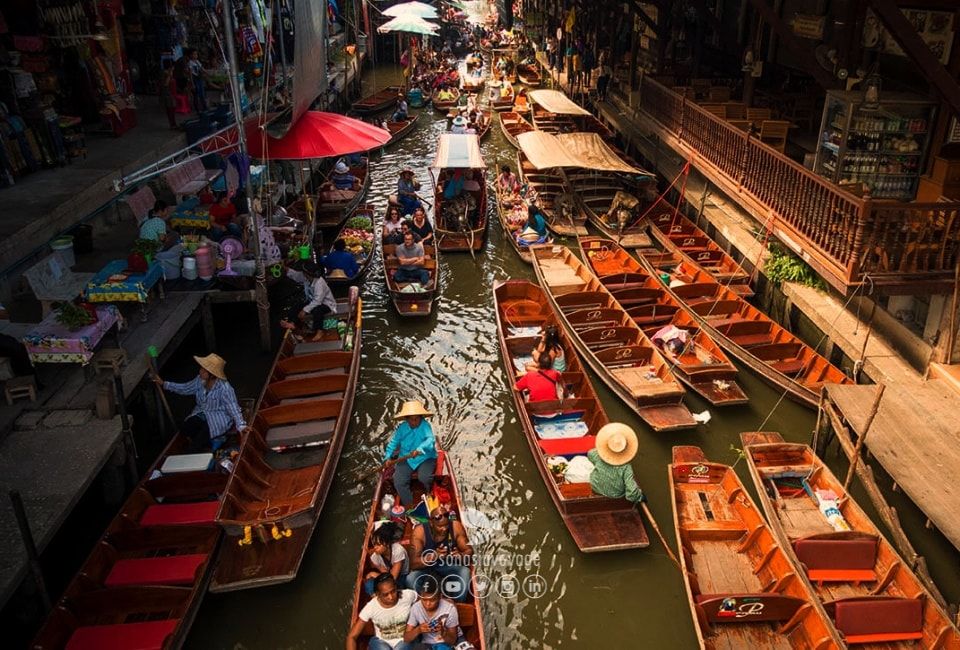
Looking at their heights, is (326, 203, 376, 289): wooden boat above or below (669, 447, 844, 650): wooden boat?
above

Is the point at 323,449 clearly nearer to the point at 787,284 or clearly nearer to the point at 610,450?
the point at 610,450

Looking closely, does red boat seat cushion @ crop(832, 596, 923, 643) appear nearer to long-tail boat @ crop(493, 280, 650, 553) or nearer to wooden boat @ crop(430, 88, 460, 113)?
long-tail boat @ crop(493, 280, 650, 553)

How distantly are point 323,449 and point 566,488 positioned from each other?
12.0 ft

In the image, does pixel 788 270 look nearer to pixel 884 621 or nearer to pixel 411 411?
pixel 884 621

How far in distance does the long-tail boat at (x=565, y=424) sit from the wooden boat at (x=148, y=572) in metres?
4.47

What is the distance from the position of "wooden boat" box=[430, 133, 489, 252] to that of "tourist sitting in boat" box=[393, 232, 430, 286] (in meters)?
2.48

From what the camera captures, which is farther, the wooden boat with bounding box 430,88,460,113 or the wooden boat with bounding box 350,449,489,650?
the wooden boat with bounding box 430,88,460,113

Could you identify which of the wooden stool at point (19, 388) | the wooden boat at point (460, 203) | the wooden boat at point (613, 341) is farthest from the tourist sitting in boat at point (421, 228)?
the wooden stool at point (19, 388)

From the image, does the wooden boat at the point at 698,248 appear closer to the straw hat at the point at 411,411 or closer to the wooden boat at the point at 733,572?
the wooden boat at the point at 733,572

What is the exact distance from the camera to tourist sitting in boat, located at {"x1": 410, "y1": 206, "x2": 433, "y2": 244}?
1670cm

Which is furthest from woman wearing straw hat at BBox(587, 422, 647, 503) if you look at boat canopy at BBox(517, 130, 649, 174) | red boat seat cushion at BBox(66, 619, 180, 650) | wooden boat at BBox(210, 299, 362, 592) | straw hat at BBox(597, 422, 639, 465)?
boat canopy at BBox(517, 130, 649, 174)

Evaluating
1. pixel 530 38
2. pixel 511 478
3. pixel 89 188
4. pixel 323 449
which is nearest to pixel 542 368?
pixel 511 478

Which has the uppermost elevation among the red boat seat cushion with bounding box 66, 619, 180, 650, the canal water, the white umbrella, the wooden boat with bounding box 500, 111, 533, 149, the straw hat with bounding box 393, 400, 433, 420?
the white umbrella

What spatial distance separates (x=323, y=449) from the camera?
10.1 metres
